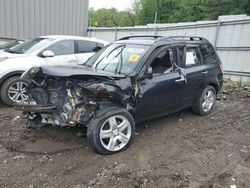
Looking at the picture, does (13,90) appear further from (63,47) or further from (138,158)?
(138,158)

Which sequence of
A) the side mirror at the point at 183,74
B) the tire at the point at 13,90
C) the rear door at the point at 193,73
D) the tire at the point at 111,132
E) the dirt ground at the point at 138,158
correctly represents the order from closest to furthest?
the dirt ground at the point at 138,158
the tire at the point at 111,132
the side mirror at the point at 183,74
the rear door at the point at 193,73
the tire at the point at 13,90

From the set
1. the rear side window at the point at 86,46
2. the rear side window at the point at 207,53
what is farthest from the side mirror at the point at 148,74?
the rear side window at the point at 86,46

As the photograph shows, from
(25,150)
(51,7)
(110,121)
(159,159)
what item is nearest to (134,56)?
(110,121)

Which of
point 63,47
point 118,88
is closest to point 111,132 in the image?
point 118,88

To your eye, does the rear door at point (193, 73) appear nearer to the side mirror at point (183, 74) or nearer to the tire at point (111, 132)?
the side mirror at point (183, 74)

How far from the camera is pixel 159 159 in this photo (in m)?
4.27

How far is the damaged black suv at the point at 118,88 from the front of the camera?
13.6 feet

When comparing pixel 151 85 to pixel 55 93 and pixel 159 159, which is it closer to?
pixel 159 159

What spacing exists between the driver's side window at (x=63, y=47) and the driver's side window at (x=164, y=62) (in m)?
3.41

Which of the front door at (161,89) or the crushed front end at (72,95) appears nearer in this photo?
the crushed front end at (72,95)

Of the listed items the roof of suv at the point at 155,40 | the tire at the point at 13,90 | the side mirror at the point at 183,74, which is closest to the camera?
the roof of suv at the point at 155,40

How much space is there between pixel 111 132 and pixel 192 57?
105 inches

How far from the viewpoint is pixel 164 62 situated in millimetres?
5246

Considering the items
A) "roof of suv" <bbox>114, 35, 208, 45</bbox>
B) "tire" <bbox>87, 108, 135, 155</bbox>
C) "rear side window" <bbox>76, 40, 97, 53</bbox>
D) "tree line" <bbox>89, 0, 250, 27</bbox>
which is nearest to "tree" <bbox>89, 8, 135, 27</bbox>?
"tree line" <bbox>89, 0, 250, 27</bbox>
